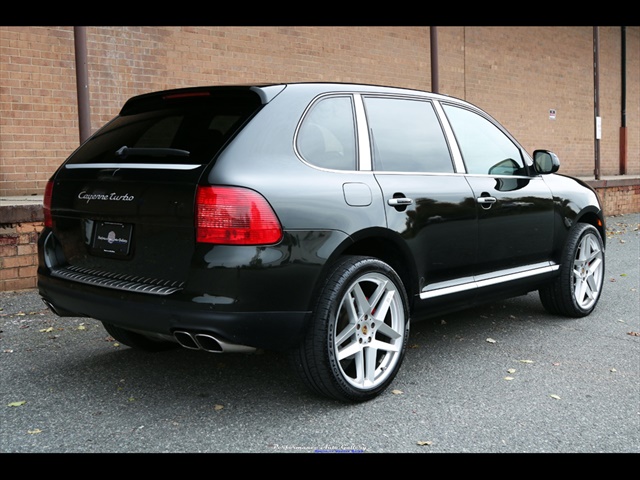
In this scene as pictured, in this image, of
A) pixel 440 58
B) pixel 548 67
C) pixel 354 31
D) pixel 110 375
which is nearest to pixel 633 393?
pixel 110 375

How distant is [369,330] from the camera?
3910 millimetres

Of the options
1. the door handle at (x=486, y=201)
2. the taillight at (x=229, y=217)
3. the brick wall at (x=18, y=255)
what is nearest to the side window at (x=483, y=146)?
the door handle at (x=486, y=201)

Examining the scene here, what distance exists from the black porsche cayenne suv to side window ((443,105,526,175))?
38 millimetres

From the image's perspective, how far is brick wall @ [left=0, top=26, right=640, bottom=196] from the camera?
8680mm

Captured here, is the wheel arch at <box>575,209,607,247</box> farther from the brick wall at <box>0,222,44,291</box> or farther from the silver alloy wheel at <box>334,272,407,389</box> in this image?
the brick wall at <box>0,222,44,291</box>

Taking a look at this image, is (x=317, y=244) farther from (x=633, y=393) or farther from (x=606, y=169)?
(x=606, y=169)

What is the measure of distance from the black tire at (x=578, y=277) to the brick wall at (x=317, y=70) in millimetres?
6190

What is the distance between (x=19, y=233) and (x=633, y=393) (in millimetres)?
5203

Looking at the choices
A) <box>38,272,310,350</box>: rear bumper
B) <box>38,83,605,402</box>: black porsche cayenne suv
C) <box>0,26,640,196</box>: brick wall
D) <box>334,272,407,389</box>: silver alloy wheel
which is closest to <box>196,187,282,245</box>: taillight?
<box>38,83,605,402</box>: black porsche cayenne suv

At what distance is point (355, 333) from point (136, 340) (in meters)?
1.58

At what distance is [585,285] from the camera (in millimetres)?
5902

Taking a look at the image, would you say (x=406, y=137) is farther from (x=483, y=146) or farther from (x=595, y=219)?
(x=595, y=219)

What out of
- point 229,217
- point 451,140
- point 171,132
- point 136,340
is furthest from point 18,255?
point 451,140

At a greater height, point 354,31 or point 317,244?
point 354,31
